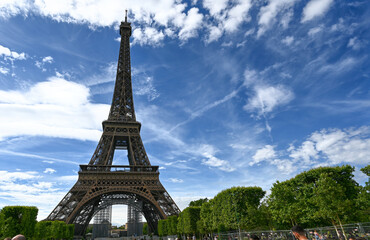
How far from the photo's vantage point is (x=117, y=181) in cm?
4178

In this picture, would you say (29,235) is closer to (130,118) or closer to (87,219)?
(87,219)

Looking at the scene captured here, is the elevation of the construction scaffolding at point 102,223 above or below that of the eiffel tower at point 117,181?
below

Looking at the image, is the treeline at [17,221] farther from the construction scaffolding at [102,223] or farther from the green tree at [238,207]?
the construction scaffolding at [102,223]

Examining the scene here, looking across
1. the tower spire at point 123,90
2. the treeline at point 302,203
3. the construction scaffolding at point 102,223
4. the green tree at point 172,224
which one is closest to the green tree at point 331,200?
the treeline at point 302,203

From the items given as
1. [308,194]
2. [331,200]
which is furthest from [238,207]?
[331,200]

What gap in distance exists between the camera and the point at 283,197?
28.9 meters

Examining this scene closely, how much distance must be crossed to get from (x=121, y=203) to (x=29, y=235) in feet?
91.4

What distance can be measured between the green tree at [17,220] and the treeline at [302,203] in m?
22.3

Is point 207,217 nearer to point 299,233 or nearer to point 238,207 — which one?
point 238,207


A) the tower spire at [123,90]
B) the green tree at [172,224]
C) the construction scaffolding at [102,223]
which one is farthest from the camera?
the construction scaffolding at [102,223]

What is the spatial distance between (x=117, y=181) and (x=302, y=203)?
30.4 meters

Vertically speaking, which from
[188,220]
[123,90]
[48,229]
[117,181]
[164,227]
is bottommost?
[164,227]

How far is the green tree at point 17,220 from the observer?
24062 millimetres

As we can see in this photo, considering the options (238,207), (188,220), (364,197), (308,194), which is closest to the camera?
(364,197)
